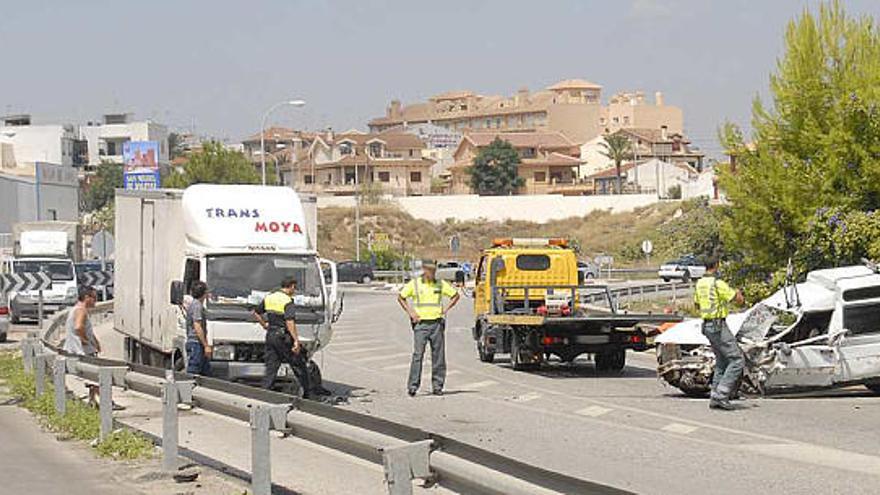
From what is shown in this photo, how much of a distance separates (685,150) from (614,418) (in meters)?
161

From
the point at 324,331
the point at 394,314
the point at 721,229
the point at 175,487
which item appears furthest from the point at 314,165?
the point at 175,487

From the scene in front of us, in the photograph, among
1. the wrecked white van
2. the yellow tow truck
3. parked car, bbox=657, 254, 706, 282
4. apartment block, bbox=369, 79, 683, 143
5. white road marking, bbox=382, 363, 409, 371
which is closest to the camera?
the wrecked white van

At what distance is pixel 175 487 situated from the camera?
459 inches

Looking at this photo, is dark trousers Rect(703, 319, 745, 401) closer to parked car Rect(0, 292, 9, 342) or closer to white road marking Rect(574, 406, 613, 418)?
white road marking Rect(574, 406, 613, 418)

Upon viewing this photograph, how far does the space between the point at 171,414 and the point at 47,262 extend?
1525 inches

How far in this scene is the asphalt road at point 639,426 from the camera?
39.9 ft

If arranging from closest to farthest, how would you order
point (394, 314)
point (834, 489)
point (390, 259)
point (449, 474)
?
point (449, 474) → point (834, 489) → point (394, 314) → point (390, 259)

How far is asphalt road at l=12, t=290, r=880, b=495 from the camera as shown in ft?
39.9

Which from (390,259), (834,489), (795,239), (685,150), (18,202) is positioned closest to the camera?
(834,489)

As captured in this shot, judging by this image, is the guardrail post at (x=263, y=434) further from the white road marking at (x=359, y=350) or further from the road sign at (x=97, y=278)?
the road sign at (x=97, y=278)

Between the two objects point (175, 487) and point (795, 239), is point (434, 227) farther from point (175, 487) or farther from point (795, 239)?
point (175, 487)

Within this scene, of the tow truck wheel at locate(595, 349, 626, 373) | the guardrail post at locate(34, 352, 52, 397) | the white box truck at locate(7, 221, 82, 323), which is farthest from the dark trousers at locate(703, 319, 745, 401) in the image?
the white box truck at locate(7, 221, 82, 323)

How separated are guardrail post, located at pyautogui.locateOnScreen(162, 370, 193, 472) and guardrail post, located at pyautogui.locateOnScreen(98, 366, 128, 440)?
7.32ft

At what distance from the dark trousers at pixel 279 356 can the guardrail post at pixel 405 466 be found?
37.3 ft
